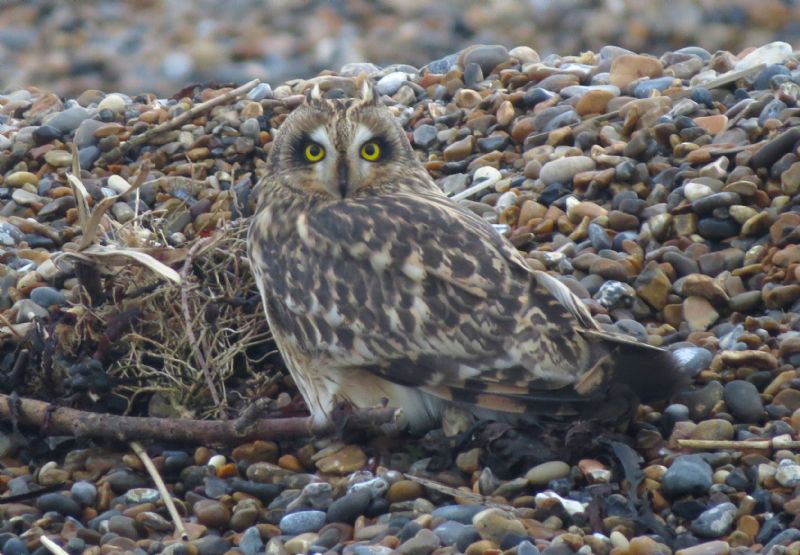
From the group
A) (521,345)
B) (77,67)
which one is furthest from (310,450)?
(77,67)

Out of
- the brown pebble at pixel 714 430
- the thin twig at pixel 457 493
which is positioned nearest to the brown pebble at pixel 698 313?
the brown pebble at pixel 714 430

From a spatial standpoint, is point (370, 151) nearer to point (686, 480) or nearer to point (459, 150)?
point (459, 150)

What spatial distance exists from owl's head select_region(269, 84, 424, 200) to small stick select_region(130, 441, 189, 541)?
1.09m

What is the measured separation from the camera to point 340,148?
17.2 ft

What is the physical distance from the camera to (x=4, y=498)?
468 cm

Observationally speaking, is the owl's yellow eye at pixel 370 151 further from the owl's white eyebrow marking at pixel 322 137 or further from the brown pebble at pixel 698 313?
the brown pebble at pixel 698 313

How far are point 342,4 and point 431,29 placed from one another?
1.43 metres

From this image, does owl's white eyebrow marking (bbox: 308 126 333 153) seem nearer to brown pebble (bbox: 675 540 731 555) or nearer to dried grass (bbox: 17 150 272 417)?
dried grass (bbox: 17 150 272 417)

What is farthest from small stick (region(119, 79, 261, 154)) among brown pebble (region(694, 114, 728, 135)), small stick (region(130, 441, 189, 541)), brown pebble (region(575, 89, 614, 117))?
small stick (region(130, 441, 189, 541))

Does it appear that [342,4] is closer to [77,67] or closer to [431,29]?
[431,29]

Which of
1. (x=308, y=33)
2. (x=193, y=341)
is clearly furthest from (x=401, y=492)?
(x=308, y=33)

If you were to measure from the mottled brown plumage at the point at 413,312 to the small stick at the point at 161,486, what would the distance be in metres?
0.54

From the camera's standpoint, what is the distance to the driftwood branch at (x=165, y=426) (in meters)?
4.75

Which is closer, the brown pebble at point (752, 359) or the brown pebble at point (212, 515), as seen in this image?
the brown pebble at point (212, 515)
